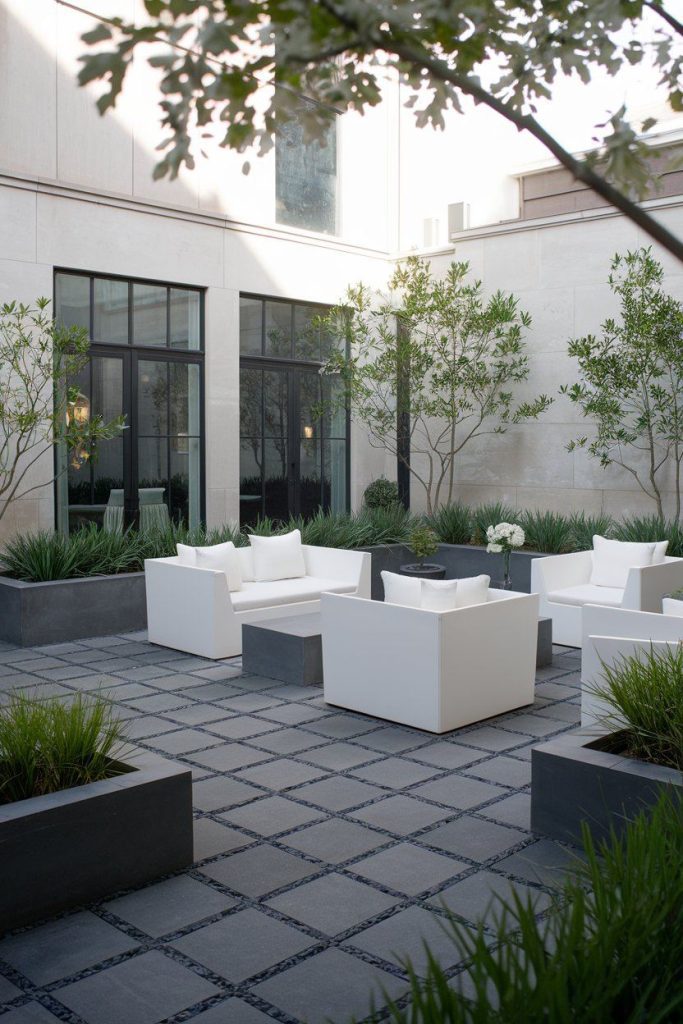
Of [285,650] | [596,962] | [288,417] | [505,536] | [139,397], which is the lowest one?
[285,650]

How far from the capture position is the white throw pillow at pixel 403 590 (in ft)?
19.6

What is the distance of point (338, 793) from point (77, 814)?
5.12 ft

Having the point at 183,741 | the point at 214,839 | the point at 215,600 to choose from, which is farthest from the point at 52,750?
the point at 215,600

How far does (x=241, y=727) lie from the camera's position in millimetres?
5746

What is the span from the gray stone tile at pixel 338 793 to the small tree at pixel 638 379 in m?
6.85

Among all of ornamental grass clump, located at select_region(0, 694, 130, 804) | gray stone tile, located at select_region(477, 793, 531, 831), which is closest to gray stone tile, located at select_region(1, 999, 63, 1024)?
ornamental grass clump, located at select_region(0, 694, 130, 804)

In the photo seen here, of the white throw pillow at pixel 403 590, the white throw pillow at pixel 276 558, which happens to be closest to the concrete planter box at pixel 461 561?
the white throw pillow at pixel 276 558

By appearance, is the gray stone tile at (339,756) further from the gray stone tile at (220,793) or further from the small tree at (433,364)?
the small tree at (433,364)

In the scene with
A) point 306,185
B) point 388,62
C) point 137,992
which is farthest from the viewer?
point 306,185

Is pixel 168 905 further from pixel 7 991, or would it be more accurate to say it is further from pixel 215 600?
pixel 215 600

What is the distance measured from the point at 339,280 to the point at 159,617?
6533 mm

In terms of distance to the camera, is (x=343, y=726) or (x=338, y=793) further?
(x=343, y=726)

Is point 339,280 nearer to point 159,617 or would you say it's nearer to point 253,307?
point 253,307

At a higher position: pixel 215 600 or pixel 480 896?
A: pixel 215 600
